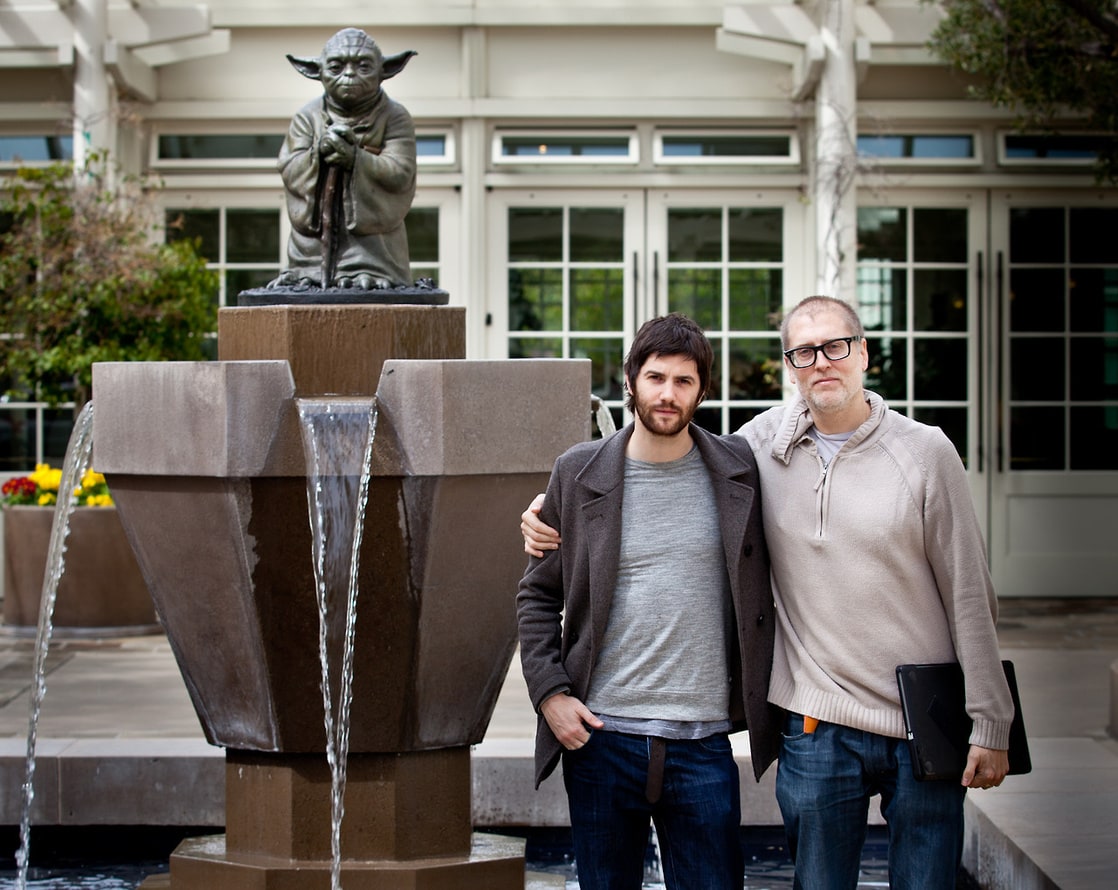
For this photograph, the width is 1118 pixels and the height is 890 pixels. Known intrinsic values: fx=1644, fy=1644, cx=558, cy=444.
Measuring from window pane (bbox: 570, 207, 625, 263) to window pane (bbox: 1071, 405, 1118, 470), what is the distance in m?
3.21

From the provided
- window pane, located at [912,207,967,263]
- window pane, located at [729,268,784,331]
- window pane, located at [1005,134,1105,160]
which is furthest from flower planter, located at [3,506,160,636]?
window pane, located at [1005,134,1105,160]

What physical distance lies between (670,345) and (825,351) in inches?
11.6

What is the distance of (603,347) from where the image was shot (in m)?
10.8

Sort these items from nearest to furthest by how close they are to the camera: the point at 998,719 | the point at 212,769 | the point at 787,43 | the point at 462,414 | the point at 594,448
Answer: the point at 998,719 → the point at 594,448 → the point at 462,414 → the point at 212,769 → the point at 787,43

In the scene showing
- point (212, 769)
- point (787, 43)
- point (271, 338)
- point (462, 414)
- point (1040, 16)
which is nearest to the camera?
point (462, 414)

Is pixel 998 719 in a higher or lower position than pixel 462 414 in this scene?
lower

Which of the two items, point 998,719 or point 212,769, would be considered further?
point 212,769

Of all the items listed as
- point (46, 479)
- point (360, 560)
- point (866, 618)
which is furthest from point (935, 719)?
point (46, 479)

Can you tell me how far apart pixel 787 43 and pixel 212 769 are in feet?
21.5

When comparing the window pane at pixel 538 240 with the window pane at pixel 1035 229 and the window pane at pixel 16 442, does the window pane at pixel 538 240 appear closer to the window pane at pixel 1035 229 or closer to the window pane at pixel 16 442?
the window pane at pixel 1035 229

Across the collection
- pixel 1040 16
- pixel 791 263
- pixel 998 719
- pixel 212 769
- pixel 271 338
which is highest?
pixel 1040 16

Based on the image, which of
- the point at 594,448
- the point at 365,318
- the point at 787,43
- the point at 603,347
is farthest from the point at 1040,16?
the point at 594,448

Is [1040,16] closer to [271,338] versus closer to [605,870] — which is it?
[271,338]

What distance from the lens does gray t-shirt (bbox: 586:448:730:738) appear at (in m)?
3.13
